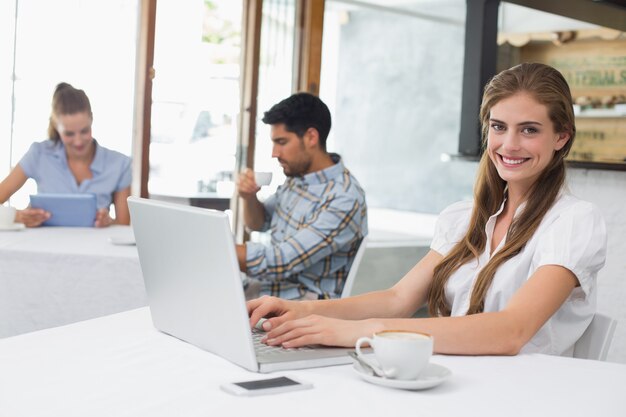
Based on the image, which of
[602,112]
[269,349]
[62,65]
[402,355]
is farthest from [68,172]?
[602,112]

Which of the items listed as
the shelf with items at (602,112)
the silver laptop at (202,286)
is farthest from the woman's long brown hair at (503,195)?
the shelf with items at (602,112)

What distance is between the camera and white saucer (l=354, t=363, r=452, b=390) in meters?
1.26

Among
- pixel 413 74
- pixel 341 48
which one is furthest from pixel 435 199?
pixel 341 48

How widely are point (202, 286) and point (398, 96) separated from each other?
625 centimetres

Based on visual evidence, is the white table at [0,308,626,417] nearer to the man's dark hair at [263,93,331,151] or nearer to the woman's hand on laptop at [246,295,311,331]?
the woman's hand on laptop at [246,295,311,331]

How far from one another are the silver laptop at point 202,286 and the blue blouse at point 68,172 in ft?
7.74

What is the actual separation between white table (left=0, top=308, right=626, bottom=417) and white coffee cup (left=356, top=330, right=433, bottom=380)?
3cm

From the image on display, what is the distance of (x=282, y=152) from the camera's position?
3.22 m

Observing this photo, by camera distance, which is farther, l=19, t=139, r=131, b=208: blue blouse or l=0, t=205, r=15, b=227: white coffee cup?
l=19, t=139, r=131, b=208: blue blouse

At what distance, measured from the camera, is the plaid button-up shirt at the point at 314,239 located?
2.90 m

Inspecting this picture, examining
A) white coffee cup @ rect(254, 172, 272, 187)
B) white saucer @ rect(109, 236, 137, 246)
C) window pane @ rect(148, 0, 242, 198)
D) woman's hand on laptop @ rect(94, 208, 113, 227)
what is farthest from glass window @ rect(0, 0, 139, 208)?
white coffee cup @ rect(254, 172, 272, 187)

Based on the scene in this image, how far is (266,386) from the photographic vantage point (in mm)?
1247

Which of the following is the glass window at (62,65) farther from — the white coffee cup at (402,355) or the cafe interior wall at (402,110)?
the white coffee cup at (402,355)

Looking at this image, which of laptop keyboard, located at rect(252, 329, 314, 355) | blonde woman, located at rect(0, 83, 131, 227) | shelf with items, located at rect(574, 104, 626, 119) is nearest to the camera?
laptop keyboard, located at rect(252, 329, 314, 355)
